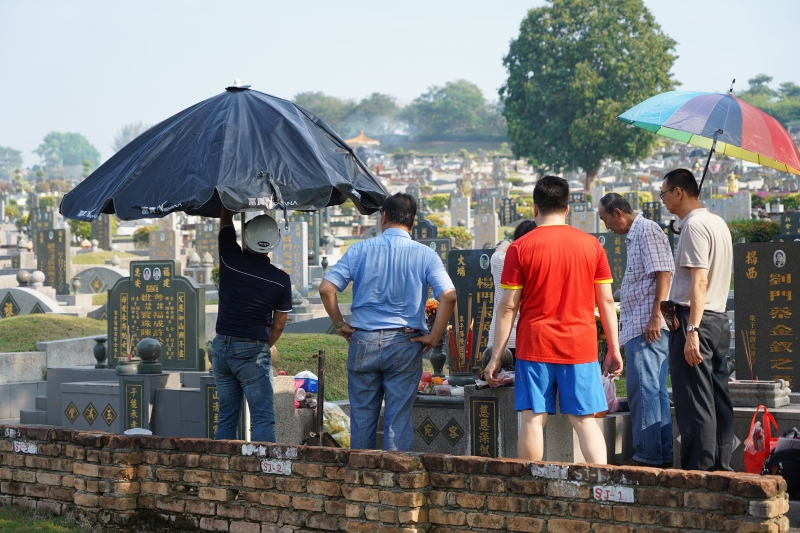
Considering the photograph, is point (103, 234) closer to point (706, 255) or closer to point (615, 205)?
point (615, 205)

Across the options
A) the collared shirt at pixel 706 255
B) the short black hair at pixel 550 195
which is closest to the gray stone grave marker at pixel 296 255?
the collared shirt at pixel 706 255

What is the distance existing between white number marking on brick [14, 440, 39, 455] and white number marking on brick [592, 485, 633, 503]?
3117 mm

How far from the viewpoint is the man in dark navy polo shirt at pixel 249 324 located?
5.42 meters

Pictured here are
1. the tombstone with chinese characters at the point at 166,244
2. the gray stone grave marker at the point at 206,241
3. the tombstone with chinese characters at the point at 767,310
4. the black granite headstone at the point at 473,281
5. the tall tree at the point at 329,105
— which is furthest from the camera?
the tall tree at the point at 329,105

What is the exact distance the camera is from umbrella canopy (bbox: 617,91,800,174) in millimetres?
5422

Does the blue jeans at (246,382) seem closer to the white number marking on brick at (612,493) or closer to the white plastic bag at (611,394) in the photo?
the white plastic bag at (611,394)

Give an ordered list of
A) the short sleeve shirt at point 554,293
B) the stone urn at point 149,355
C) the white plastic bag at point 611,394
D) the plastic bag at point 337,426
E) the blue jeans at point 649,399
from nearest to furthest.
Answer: the short sleeve shirt at point 554,293 → the blue jeans at point 649,399 → the white plastic bag at point 611,394 → the plastic bag at point 337,426 → the stone urn at point 149,355

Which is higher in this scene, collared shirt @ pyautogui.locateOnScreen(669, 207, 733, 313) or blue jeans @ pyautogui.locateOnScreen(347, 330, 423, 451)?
collared shirt @ pyautogui.locateOnScreen(669, 207, 733, 313)

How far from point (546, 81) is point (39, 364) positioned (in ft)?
141

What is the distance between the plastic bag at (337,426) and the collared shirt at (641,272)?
2.37 m

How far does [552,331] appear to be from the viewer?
4.43 metres

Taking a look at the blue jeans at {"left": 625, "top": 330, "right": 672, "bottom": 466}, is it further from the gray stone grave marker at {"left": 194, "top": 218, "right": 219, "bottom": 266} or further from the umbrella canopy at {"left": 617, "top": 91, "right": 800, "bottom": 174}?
the gray stone grave marker at {"left": 194, "top": 218, "right": 219, "bottom": 266}

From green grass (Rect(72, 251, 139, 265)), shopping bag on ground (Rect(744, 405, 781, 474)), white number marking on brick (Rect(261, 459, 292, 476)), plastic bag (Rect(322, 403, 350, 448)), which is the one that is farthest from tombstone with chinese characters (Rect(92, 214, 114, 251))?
shopping bag on ground (Rect(744, 405, 781, 474))


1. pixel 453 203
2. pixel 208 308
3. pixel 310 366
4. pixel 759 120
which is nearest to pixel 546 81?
pixel 453 203
